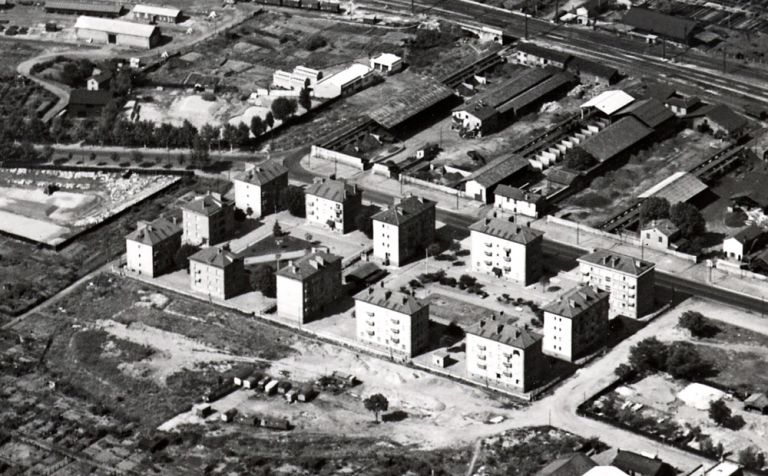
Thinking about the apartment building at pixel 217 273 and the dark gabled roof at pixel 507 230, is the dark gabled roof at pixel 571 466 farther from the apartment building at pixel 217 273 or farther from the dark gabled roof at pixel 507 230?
the apartment building at pixel 217 273

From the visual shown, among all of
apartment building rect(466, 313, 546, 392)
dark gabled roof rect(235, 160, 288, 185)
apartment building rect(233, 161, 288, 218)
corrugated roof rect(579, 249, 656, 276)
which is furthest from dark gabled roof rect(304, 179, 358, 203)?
apartment building rect(466, 313, 546, 392)

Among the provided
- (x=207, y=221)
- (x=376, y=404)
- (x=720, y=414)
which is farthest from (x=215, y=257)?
(x=720, y=414)

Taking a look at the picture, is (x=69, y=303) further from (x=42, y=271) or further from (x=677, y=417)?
(x=677, y=417)

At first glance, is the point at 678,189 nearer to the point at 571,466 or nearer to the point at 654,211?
the point at 654,211

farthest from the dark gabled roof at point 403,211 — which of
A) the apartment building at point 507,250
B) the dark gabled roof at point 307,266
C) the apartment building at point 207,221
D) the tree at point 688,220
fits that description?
the tree at point 688,220

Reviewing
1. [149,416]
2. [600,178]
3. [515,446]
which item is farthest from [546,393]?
[600,178]
